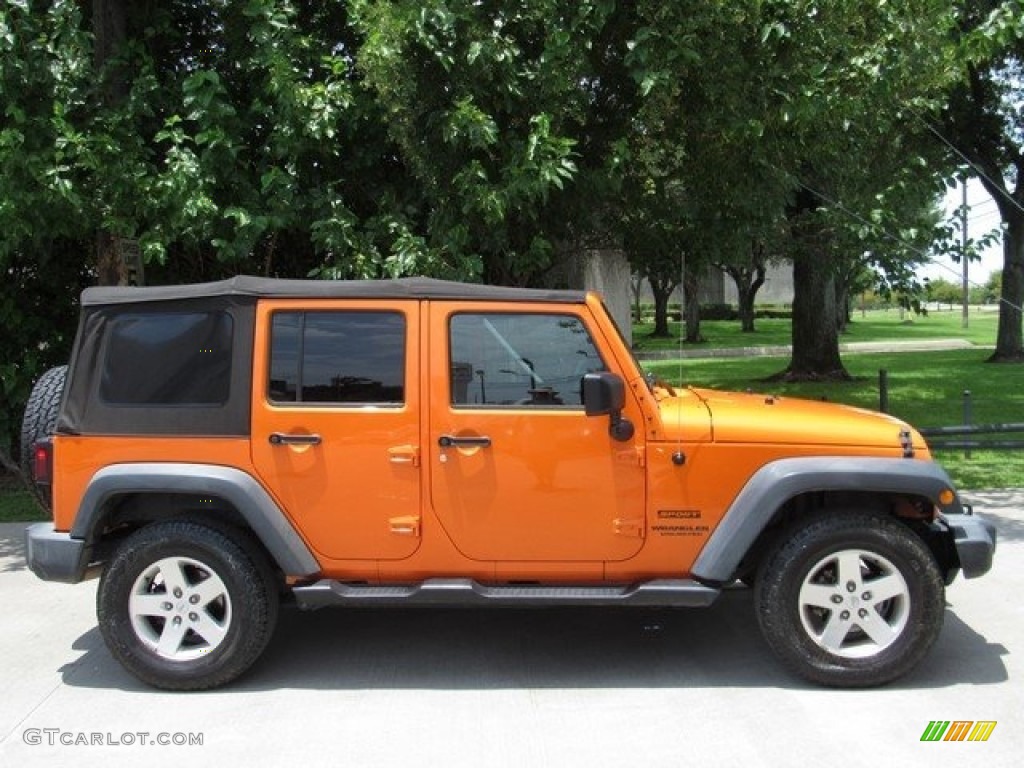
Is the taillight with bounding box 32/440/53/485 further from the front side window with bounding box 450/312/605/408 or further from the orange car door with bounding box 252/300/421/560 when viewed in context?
the front side window with bounding box 450/312/605/408

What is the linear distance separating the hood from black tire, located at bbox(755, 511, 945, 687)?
0.37 meters

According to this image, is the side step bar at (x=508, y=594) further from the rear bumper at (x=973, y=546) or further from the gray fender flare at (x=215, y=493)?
the rear bumper at (x=973, y=546)

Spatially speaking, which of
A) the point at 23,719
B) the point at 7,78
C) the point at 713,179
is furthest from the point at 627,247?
the point at 23,719

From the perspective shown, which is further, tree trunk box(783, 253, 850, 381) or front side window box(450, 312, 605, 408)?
tree trunk box(783, 253, 850, 381)

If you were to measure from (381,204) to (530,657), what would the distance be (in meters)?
3.81

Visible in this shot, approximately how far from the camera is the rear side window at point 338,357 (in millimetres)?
4422

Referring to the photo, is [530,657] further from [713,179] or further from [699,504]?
[713,179]

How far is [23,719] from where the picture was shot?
4199 millimetres

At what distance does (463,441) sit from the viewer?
14.2ft

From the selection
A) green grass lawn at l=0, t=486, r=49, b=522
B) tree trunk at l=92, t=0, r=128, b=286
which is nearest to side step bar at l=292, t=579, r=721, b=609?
tree trunk at l=92, t=0, r=128, b=286

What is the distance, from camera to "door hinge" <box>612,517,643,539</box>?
4.33m

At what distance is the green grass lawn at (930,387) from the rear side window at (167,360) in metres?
3.69

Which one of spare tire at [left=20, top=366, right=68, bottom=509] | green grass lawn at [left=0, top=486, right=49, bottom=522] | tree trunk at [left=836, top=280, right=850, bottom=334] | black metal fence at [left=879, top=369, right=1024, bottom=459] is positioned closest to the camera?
spare tire at [left=20, top=366, right=68, bottom=509]

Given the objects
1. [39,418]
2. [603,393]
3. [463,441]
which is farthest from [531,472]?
[39,418]
